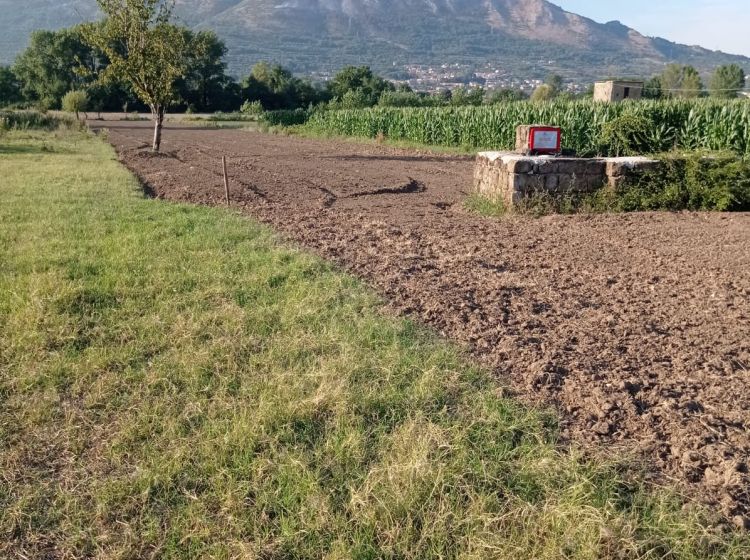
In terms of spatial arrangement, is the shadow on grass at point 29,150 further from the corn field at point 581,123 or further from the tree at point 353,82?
the tree at point 353,82

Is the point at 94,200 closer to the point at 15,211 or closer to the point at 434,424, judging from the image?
the point at 15,211

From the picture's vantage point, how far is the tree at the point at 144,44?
20.7 m

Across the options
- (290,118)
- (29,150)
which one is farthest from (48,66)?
(29,150)

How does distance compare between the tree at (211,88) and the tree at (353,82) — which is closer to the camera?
the tree at (353,82)

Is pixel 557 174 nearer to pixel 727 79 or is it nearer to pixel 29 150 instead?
pixel 29 150

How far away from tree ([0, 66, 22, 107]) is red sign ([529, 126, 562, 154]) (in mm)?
73793

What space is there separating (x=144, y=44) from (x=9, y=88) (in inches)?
2435

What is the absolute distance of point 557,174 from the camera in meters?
9.31

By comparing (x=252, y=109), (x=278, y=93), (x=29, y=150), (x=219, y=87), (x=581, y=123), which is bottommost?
(x=29, y=150)

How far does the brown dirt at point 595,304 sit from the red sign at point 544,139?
148 cm

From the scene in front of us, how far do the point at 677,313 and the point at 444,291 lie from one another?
6.13 ft

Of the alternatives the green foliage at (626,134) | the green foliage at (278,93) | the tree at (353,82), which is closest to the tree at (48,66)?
the green foliage at (278,93)

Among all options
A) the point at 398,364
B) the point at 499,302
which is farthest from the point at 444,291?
the point at 398,364

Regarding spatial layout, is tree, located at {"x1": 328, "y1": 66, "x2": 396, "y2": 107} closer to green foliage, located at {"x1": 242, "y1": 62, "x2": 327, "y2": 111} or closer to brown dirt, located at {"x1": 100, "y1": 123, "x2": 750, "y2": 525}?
green foliage, located at {"x1": 242, "y1": 62, "x2": 327, "y2": 111}
